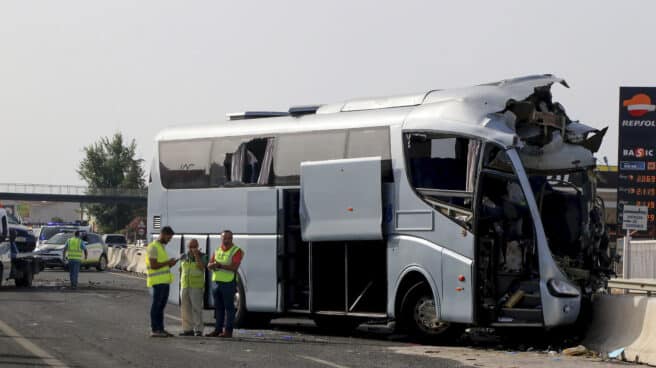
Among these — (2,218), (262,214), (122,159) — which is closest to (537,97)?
(262,214)

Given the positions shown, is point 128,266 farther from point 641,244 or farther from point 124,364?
point 124,364

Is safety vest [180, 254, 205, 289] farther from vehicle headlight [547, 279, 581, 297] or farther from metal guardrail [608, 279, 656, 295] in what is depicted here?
metal guardrail [608, 279, 656, 295]

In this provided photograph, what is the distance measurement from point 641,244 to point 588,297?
17.4 meters

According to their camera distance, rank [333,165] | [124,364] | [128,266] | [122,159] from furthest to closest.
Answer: [122,159], [128,266], [333,165], [124,364]

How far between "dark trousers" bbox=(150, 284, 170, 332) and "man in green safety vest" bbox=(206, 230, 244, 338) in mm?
778

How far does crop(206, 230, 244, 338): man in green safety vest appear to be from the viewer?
64.8 ft

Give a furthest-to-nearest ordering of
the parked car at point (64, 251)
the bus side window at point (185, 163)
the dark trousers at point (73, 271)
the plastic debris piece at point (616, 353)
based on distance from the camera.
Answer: the parked car at point (64, 251) → the dark trousers at point (73, 271) → the bus side window at point (185, 163) → the plastic debris piece at point (616, 353)

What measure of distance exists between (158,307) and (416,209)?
14.1 feet

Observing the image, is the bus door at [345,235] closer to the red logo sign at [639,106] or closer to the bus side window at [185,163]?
the bus side window at [185,163]

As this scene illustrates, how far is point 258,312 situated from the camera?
21.5m

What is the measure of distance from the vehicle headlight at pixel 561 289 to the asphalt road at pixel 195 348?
2.76 ft

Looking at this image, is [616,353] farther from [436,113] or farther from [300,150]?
[300,150]

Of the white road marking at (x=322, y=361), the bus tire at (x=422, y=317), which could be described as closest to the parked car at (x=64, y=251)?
the bus tire at (x=422, y=317)

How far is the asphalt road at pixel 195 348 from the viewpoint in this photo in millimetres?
15266
